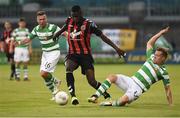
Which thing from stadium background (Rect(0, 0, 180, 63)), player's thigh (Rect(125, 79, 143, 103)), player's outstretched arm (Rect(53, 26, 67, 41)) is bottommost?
stadium background (Rect(0, 0, 180, 63))

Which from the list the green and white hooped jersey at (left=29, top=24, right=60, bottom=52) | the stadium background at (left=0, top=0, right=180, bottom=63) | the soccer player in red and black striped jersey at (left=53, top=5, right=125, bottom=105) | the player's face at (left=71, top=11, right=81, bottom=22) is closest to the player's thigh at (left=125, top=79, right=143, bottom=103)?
the soccer player in red and black striped jersey at (left=53, top=5, right=125, bottom=105)

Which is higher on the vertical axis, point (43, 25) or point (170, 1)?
point (43, 25)

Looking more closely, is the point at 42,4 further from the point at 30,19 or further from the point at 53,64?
the point at 53,64

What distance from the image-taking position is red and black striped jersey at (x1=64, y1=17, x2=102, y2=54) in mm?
16531

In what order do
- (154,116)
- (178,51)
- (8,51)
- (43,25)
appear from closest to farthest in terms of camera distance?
(154,116) → (43,25) → (8,51) → (178,51)

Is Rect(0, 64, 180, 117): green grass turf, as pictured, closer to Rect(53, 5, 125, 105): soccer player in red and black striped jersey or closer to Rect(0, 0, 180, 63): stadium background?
Rect(53, 5, 125, 105): soccer player in red and black striped jersey

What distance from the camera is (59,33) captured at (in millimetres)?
17031

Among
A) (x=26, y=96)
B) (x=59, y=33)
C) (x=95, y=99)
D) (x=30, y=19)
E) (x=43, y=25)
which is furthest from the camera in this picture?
(x=30, y=19)

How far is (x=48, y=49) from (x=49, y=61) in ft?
1.33

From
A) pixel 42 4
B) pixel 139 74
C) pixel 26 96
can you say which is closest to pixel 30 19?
pixel 42 4

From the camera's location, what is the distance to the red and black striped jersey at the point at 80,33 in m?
16.5

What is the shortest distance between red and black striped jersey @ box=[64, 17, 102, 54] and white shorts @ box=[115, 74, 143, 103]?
147 cm

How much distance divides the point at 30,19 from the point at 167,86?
34.4m

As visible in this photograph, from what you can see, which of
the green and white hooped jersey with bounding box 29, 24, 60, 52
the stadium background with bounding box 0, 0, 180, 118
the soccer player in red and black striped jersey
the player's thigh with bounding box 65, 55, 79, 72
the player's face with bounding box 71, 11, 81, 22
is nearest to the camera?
the stadium background with bounding box 0, 0, 180, 118
